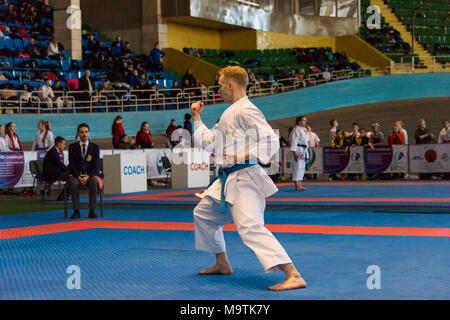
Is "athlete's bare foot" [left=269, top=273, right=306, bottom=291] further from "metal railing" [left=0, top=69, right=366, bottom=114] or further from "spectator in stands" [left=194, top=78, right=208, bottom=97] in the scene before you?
"spectator in stands" [left=194, top=78, right=208, bottom=97]

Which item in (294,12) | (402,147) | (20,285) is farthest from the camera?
(294,12)

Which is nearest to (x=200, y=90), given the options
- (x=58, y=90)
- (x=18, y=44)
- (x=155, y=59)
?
(x=155, y=59)

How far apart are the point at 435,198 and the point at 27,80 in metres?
15.7

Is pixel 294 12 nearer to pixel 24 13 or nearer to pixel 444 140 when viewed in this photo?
pixel 24 13

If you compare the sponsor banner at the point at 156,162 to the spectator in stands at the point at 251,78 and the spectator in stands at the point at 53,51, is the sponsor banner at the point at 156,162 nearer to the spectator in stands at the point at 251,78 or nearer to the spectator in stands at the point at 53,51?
the spectator in stands at the point at 251,78

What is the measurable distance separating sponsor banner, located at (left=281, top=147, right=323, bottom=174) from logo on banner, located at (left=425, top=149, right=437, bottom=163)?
10.2ft

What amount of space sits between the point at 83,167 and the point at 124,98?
14796 millimetres

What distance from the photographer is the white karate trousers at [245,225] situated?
449cm

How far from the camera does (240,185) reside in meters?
4.72

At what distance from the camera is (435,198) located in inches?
453

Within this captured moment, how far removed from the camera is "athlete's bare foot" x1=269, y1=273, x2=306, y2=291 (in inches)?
174

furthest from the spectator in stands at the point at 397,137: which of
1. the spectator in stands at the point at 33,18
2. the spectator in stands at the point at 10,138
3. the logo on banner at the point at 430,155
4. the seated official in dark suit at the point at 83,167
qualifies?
the spectator in stands at the point at 33,18

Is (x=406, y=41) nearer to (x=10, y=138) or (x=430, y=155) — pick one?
(x=430, y=155)

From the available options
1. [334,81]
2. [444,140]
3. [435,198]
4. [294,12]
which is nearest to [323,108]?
[334,81]
